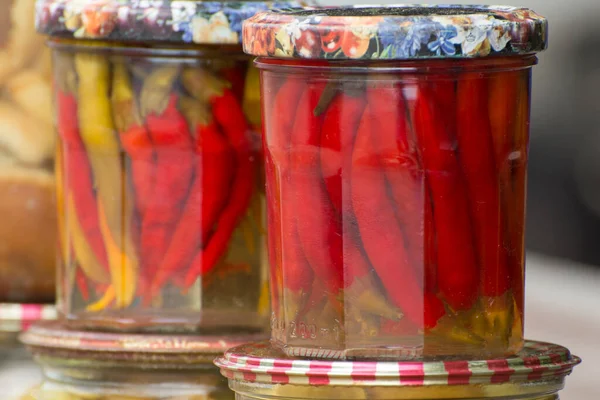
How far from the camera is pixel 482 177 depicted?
0.95m

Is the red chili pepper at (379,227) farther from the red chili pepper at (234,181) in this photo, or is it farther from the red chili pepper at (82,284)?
the red chili pepper at (82,284)

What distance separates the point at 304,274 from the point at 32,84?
61 cm

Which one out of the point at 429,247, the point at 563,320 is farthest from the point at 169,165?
the point at 563,320

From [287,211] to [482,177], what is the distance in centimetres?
17

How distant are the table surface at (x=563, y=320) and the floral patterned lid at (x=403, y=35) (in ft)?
2.00

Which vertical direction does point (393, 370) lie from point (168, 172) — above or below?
below

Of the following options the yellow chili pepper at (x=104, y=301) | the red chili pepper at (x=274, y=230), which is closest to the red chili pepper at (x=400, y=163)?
the red chili pepper at (x=274, y=230)

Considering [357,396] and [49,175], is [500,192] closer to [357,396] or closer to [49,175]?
[357,396]

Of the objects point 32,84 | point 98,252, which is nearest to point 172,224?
point 98,252

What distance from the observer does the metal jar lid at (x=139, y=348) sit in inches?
46.6

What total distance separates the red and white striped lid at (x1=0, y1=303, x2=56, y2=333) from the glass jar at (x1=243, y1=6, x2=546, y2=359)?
1.87 feet

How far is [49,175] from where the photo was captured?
1472 mm

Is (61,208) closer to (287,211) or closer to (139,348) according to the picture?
(139,348)

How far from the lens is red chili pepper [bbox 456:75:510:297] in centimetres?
94
